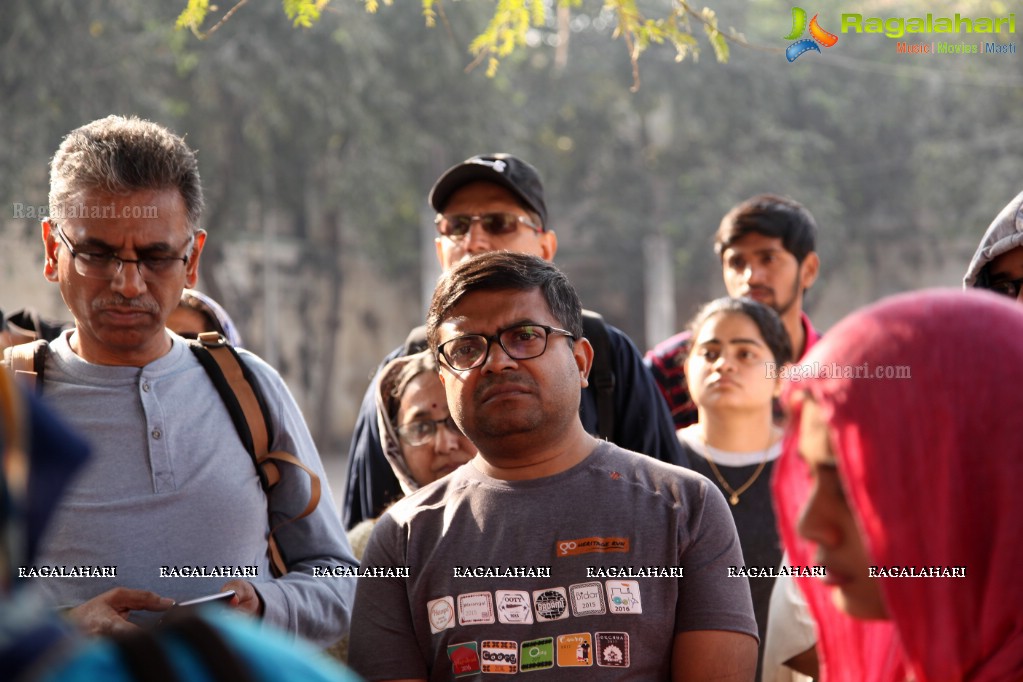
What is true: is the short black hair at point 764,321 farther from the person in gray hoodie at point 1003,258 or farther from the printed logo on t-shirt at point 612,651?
the printed logo on t-shirt at point 612,651

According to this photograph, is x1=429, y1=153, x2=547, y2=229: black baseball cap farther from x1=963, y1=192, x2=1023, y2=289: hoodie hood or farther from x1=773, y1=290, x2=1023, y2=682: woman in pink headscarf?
x1=773, y1=290, x2=1023, y2=682: woman in pink headscarf

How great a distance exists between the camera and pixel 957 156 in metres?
21.0

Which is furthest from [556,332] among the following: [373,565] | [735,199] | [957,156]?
[957,156]

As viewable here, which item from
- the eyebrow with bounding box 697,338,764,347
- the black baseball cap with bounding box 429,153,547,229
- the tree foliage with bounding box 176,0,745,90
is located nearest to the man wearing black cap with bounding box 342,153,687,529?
the black baseball cap with bounding box 429,153,547,229

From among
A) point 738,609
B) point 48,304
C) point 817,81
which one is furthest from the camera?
point 817,81

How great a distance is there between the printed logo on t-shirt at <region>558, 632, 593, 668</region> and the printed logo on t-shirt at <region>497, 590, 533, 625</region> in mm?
84

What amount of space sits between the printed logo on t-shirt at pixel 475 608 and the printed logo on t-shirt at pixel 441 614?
0.07 ft

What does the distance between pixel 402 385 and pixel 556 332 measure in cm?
94

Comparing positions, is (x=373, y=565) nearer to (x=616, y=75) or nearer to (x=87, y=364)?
(x=87, y=364)

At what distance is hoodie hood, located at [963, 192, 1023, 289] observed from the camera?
2822 mm

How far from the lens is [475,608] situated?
8.13ft

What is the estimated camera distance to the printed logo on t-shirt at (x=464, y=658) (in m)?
2.46

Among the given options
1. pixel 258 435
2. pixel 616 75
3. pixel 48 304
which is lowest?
pixel 258 435

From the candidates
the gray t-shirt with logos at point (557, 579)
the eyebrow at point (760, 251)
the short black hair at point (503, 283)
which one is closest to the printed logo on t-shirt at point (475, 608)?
the gray t-shirt with logos at point (557, 579)
